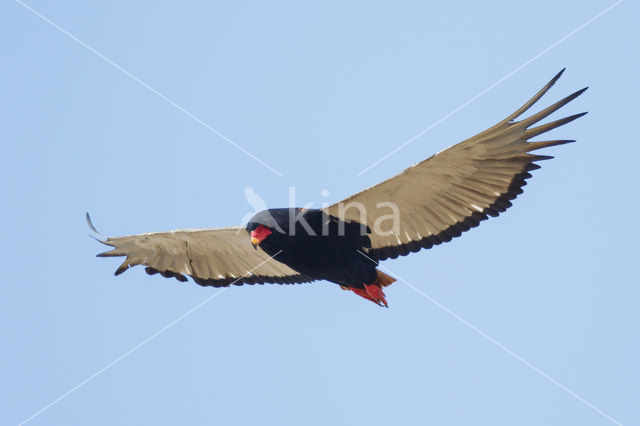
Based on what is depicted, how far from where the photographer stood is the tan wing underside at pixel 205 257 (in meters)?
13.3

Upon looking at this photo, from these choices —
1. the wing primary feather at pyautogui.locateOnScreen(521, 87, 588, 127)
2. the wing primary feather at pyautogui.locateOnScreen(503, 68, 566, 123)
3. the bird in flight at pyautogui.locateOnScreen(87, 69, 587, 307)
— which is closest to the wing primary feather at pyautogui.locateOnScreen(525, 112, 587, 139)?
the bird in flight at pyautogui.locateOnScreen(87, 69, 587, 307)

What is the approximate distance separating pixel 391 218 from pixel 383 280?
812 millimetres

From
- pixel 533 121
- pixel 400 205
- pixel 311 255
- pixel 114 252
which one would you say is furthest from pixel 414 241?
pixel 114 252

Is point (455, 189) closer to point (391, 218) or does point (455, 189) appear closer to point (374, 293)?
point (391, 218)

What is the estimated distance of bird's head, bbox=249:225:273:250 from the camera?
1203 centimetres

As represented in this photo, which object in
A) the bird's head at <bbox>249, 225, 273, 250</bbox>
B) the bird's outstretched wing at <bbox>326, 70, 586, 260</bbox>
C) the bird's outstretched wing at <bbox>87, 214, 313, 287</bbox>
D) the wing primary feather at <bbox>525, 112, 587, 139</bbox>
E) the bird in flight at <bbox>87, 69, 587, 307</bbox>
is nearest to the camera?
the wing primary feather at <bbox>525, 112, 587, 139</bbox>

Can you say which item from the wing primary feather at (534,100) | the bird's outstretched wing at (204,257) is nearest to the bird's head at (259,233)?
the bird's outstretched wing at (204,257)

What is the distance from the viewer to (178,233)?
43.4ft

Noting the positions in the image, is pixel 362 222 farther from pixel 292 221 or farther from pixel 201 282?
pixel 201 282

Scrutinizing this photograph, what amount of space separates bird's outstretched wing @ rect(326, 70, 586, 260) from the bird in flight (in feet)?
0.04

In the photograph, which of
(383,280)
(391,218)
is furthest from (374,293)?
(391,218)

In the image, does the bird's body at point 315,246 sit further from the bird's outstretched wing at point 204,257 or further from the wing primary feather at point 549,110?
the wing primary feather at point 549,110

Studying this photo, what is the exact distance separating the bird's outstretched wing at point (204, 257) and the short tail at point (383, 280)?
1.57m

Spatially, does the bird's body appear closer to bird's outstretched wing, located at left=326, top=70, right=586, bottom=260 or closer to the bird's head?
the bird's head
